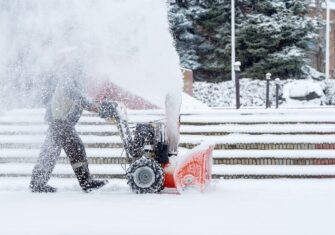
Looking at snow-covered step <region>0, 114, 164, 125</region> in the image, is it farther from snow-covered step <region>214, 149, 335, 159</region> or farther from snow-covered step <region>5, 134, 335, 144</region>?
snow-covered step <region>214, 149, 335, 159</region>

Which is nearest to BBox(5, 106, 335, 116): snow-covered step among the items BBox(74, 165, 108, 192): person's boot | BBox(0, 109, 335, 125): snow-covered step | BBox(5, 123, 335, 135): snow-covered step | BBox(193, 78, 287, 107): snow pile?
BBox(0, 109, 335, 125): snow-covered step

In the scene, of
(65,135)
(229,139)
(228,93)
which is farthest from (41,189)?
(228,93)

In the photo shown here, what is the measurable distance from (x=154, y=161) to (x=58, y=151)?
1176 mm

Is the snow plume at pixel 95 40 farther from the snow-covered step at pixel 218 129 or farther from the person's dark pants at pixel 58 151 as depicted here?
the snow-covered step at pixel 218 129

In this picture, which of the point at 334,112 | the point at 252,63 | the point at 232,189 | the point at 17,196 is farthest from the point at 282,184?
the point at 252,63

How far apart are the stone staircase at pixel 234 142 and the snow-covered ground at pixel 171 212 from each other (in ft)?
3.41

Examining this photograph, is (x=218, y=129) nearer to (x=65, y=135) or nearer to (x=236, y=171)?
(x=236, y=171)

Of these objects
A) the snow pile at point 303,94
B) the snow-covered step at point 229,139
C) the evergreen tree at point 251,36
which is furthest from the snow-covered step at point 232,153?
the evergreen tree at point 251,36

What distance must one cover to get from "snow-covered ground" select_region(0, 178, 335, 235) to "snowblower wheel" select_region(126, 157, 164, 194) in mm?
120

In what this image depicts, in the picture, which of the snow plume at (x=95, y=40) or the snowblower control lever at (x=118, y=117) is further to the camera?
the snow plume at (x=95, y=40)

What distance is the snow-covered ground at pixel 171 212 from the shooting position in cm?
430

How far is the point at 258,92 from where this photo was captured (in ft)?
71.7

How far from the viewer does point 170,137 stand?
620 cm

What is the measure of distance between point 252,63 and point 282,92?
18.5 ft
